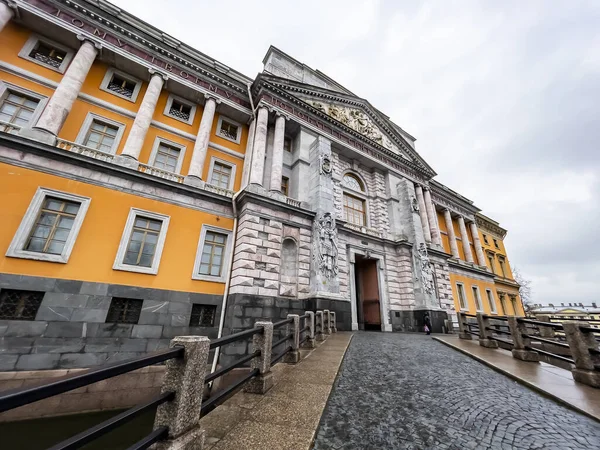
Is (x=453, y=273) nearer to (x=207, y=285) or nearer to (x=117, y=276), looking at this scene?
(x=207, y=285)

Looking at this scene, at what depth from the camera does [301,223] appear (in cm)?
1277

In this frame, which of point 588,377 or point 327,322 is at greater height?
point 327,322

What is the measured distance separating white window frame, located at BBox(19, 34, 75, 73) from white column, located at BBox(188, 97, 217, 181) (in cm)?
628

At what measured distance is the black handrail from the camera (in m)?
1.26

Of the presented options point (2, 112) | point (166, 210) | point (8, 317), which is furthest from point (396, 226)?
point (2, 112)

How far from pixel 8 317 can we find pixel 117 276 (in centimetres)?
273

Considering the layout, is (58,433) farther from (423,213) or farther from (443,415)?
(423,213)

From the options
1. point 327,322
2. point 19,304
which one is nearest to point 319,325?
point 327,322

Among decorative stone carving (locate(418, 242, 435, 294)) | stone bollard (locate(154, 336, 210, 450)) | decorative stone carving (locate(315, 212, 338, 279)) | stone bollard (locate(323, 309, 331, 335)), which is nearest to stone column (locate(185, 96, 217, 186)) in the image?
decorative stone carving (locate(315, 212, 338, 279))

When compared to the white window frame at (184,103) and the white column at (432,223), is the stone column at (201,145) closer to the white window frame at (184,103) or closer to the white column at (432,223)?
the white window frame at (184,103)

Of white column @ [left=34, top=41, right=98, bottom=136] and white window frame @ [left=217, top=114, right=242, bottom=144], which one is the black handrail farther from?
white window frame @ [left=217, top=114, right=242, bottom=144]

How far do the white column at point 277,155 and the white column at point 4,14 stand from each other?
12.1 metres

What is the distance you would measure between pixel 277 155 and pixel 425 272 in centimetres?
1247

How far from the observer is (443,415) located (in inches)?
134
